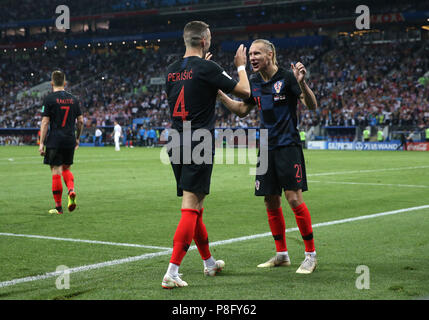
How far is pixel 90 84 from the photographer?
61281mm

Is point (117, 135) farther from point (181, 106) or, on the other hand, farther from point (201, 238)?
point (181, 106)

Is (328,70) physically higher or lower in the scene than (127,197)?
higher

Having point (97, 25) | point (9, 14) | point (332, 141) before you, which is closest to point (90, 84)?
point (97, 25)

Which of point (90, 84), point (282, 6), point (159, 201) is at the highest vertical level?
point (282, 6)

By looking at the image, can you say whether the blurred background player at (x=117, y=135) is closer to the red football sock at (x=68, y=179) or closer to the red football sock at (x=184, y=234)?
the red football sock at (x=68, y=179)

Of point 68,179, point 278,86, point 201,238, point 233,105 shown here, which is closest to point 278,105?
point 278,86

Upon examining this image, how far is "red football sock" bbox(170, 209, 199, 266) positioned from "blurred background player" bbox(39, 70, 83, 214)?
17.2 ft

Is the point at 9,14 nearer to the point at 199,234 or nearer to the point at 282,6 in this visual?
the point at 282,6

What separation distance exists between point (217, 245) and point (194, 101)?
236 centimetres

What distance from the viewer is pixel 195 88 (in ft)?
17.1

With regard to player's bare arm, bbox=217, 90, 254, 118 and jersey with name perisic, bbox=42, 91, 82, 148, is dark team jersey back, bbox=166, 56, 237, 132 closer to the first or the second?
player's bare arm, bbox=217, 90, 254, 118

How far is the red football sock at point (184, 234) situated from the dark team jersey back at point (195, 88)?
757 mm

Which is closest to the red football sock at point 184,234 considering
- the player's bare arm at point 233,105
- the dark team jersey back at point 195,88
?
the dark team jersey back at point 195,88
